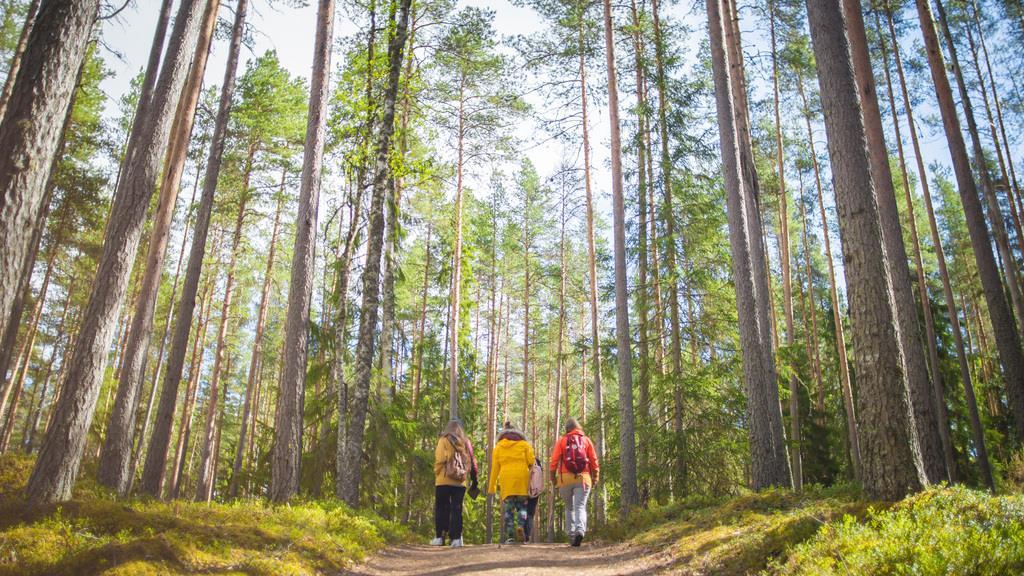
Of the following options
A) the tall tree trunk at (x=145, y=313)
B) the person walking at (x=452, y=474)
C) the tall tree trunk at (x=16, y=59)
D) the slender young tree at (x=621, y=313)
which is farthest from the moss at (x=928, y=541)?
the tall tree trunk at (x=16, y=59)

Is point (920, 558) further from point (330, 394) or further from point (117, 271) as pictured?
point (330, 394)

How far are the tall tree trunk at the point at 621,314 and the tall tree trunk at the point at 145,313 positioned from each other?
8887 mm

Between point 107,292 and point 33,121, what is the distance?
262 centimetres

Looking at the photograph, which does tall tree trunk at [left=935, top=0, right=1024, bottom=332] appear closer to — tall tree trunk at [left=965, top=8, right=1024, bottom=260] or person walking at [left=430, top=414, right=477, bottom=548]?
tall tree trunk at [left=965, top=8, right=1024, bottom=260]

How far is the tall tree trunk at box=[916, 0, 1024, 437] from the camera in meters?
10.9

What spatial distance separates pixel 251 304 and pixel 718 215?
82.7 ft

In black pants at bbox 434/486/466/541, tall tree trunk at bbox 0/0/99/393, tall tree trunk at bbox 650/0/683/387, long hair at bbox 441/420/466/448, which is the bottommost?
black pants at bbox 434/486/466/541

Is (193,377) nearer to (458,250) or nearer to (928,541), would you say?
(458,250)

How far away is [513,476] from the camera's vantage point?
29.9ft

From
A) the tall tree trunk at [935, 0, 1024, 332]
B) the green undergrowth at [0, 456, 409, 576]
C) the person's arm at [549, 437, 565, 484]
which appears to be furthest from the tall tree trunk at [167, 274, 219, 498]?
the tall tree trunk at [935, 0, 1024, 332]

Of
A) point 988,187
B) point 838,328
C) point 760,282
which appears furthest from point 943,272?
point 760,282

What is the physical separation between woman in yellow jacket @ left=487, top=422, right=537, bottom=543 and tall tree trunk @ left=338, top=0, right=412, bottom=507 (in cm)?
274

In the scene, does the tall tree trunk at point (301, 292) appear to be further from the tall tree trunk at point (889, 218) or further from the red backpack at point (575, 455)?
the tall tree trunk at point (889, 218)

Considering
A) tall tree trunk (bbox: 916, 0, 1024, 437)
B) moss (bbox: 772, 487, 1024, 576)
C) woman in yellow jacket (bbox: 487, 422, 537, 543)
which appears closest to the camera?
moss (bbox: 772, 487, 1024, 576)
